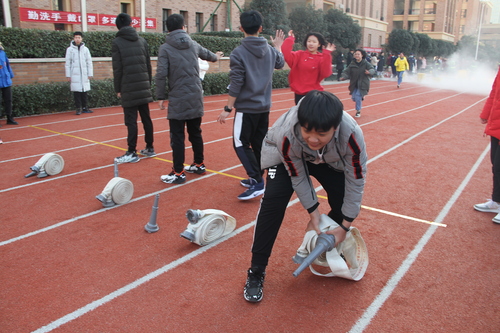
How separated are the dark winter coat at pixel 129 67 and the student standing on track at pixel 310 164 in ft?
13.7

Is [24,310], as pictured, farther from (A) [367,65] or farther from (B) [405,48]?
(B) [405,48]

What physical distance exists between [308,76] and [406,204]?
2.95 metres

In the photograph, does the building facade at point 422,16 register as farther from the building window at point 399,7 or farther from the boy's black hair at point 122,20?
the boy's black hair at point 122,20

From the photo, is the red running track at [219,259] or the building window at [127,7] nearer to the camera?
the red running track at [219,259]

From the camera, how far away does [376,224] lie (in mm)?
4484

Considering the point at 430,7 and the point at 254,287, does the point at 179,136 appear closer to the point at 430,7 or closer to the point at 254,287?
the point at 254,287

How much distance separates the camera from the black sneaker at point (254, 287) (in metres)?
3.06

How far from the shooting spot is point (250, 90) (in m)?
4.84

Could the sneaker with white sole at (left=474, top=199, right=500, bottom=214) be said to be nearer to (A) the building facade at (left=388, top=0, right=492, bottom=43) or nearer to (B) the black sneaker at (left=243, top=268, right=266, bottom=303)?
(B) the black sneaker at (left=243, top=268, right=266, bottom=303)

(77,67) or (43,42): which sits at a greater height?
(43,42)

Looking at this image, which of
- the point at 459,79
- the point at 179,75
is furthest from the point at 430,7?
the point at 179,75

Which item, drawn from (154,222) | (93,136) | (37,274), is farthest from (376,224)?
(93,136)

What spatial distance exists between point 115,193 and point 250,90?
1889 millimetres

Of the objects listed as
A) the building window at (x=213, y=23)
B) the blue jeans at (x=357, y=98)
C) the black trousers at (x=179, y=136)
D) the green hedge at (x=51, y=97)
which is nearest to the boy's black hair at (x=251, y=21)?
the black trousers at (x=179, y=136)
